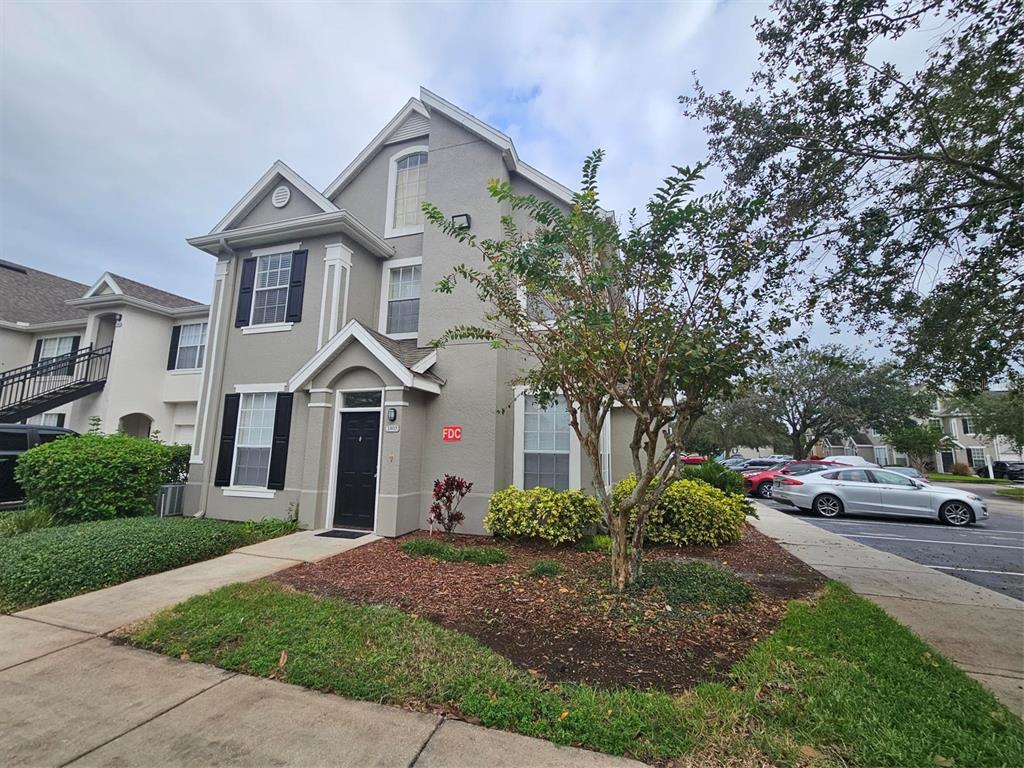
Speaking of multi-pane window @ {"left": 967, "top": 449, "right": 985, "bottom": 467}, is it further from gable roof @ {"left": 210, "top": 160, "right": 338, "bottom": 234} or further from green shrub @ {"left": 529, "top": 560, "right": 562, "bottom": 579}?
gable roof @ {"left": 210, "top": 160, "right": 338, "bottom": 234}

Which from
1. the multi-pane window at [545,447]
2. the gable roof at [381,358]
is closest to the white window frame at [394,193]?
the gable roof at [381,358]

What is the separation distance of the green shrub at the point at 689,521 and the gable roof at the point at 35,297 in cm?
2013

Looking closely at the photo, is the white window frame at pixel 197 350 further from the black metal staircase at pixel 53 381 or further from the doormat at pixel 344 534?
the doormat at pixel 344 534

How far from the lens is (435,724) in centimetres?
296

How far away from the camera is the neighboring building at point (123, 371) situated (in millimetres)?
14234

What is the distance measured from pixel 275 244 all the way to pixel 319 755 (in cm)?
1093

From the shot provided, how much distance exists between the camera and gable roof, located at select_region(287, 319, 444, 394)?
8.81 meters

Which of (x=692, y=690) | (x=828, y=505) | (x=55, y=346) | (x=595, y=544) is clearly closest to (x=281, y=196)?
(x=595, y=544)

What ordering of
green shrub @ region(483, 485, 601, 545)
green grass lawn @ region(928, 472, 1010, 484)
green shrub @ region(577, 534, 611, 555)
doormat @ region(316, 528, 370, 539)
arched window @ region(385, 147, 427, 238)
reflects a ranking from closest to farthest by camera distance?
1. green shrub @ region(577, 534, 611, 555)
2. green shrub @ region(483, 485, 601, 545)
3. doormat @ region(316, 528, 370, 539)
4. arched window @ region(385, 147, 427, 238)
5. green grass lawn @ region(928, 472, 1010, 484)

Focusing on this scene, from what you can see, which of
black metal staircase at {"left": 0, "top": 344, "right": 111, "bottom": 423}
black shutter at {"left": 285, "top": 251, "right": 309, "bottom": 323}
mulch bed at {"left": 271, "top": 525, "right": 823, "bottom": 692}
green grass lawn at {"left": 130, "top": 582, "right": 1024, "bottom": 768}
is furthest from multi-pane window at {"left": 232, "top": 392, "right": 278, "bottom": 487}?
black metal staircase at {"left": 0, "top": 344, "right": 111, "bottom": 423}

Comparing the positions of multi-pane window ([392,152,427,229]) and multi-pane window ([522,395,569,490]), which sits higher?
multi-pane window ([392,152,427,229])

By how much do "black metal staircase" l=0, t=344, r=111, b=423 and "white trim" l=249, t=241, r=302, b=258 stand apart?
784 cm

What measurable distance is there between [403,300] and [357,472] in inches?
166

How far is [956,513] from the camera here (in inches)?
490
